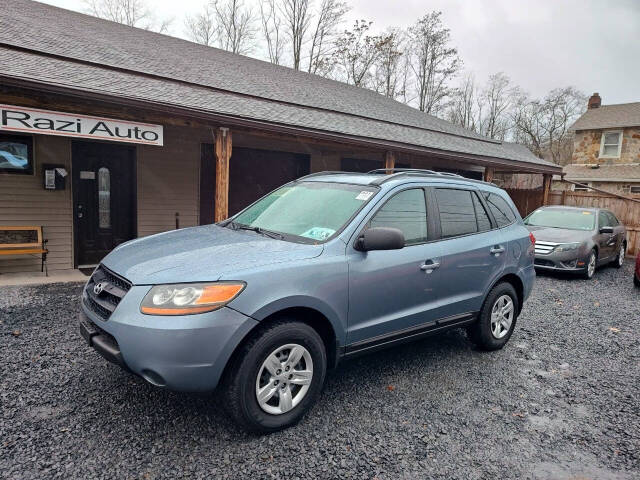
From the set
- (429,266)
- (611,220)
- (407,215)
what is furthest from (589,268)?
(407,215)

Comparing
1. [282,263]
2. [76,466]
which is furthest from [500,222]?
[76,466]

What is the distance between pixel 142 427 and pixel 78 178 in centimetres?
687

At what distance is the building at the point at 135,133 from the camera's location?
634cm

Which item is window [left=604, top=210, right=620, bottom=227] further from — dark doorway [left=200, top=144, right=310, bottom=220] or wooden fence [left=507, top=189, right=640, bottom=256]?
dark doorway [left=200, top=144, right=310, bottom=220]

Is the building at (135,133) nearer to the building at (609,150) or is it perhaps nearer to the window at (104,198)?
the window at (104,198)

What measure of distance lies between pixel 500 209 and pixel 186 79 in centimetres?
713

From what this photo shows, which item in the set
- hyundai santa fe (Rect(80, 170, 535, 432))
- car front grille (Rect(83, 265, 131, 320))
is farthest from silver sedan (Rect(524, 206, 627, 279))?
car front grille (Rect(83, 265, 131, 320))

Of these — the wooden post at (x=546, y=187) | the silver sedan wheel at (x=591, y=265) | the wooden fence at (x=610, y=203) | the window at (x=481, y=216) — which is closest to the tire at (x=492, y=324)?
the window at (x=481, y=216)

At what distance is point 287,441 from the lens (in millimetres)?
2793

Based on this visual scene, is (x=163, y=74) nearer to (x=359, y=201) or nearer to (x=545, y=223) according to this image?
(x=359, y=201)

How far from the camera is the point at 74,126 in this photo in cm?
612

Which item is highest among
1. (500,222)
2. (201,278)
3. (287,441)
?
(500,222)

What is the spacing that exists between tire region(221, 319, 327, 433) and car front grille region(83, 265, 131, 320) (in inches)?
33.5

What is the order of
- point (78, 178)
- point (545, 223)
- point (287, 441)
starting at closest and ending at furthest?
point (287, 441) < point (78, 178) < point (545, 223)
